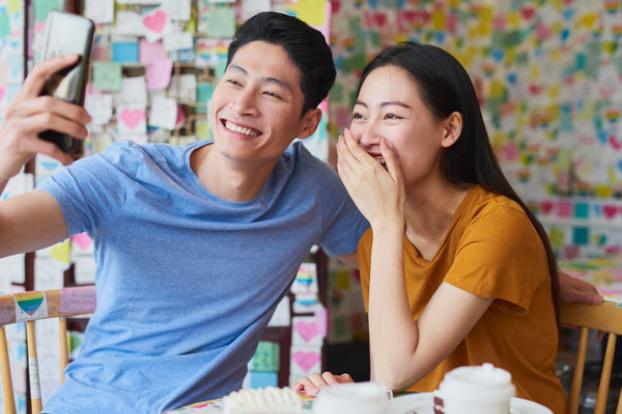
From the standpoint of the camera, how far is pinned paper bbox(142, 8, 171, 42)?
113 inches

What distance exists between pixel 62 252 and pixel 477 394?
7.67 ft

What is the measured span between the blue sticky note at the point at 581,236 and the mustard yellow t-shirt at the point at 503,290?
2.81m

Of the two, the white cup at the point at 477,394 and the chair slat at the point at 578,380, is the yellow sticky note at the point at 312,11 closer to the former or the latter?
the chair slat at the point at 578,380

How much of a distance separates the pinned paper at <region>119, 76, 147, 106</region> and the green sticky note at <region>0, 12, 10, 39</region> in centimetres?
50

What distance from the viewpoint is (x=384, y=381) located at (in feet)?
4.58

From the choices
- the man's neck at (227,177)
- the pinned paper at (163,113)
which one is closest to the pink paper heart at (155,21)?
the pinned paper at (163,113)

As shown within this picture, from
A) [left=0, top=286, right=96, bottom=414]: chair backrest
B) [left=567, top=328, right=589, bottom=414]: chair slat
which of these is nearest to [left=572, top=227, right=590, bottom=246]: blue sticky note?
[left=567, top=328, right=589, bottom=414]: chair slat

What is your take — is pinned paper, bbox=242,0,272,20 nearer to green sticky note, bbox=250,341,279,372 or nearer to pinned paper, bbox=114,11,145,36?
pinned paper, bbox=114,11,145,36

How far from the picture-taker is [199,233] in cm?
163

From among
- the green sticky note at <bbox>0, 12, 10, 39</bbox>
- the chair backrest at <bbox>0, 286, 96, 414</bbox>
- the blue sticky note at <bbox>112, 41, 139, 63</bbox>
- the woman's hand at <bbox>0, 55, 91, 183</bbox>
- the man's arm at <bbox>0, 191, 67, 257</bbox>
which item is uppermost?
the green sticky note at <bbox>0, 12, 10, 39</bbox>

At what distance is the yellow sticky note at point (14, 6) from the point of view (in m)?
2.94

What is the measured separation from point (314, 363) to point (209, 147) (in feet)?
4.33

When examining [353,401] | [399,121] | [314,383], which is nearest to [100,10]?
[399,121]

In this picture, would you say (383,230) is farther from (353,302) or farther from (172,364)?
(353,302)
